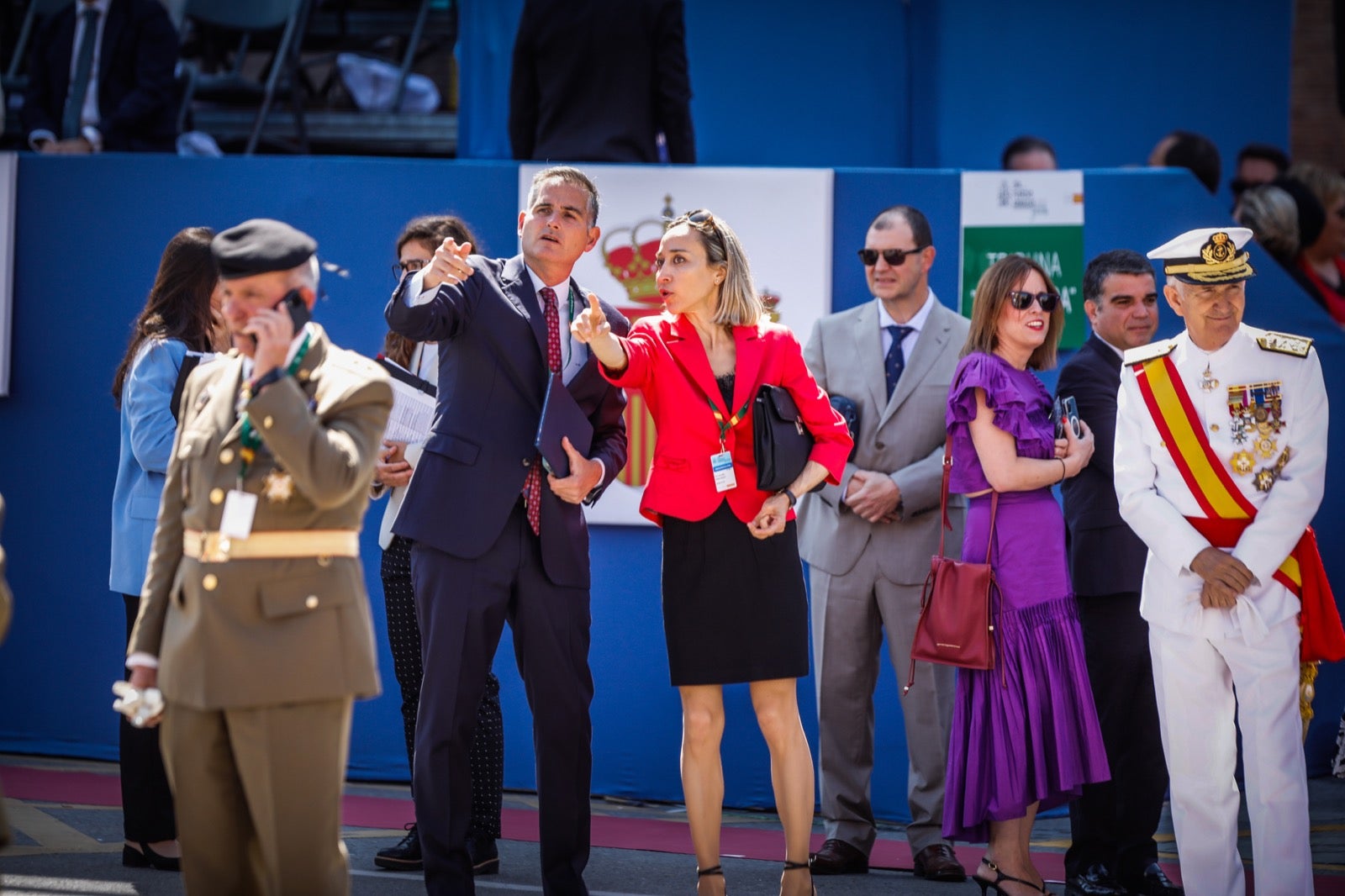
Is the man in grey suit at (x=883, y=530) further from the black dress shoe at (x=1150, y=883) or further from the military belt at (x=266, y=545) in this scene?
the military belt at (x=266, y=545)

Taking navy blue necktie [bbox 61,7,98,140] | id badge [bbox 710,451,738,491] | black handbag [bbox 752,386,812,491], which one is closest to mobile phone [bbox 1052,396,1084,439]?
black handbag [bbox 752,386,812,491]

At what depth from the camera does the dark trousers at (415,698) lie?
4.88 metres

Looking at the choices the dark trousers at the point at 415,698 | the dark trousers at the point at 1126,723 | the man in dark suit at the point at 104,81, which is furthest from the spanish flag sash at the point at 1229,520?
the man in dark suit at the point at 104,81

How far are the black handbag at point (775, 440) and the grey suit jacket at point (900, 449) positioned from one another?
94 centimetres

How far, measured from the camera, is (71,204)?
635 centimetres

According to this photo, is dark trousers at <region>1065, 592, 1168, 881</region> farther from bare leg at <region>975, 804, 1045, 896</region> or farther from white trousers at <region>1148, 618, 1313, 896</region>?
white trousers at <region>1148, 618, 1313, 896</region>

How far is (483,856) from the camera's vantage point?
4848 mm

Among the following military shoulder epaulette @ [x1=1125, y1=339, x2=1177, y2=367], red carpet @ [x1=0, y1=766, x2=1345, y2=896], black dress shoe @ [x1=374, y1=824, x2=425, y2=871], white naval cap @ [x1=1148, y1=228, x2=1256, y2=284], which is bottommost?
red carpet @ [x1=0, y1=766, x2=1345, y2=896]

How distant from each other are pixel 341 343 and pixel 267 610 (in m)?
3.31

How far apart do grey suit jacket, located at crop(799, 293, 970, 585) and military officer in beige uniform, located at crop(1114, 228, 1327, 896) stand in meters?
0.97

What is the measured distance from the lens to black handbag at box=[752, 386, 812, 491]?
428cm

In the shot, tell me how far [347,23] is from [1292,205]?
6598 mm

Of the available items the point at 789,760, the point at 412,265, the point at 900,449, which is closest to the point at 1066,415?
the point at 900,449

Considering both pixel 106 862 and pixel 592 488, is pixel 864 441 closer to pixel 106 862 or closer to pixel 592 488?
pixel 592 488
